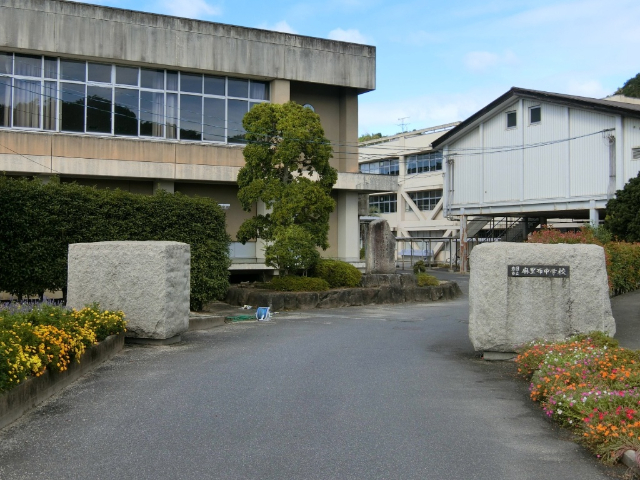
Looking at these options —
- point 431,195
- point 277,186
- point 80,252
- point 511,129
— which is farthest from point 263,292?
point 431,195

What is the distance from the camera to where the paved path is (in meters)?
5.62

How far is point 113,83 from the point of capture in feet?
79.7

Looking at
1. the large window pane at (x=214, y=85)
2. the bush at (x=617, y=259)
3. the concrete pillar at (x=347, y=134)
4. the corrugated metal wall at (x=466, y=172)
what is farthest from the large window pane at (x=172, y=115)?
the corrugated metal wall at (x=466, y=172)

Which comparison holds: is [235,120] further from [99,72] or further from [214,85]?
[99,72]

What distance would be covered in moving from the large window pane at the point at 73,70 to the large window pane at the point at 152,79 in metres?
2.04

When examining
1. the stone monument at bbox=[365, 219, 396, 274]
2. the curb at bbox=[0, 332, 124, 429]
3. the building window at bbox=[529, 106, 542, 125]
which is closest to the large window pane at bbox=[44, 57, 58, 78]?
the stone monument at bbox=[365, 219, 396, 274]

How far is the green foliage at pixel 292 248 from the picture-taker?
1950 centimetres

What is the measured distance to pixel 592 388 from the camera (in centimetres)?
710

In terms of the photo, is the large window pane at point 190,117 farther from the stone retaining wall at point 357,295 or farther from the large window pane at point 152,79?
the stone retaining wall at point 357,295

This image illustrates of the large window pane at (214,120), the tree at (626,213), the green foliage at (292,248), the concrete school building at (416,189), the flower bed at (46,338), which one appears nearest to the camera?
the flower bed at (46,338)

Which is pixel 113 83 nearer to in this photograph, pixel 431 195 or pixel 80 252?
pixel 80 252

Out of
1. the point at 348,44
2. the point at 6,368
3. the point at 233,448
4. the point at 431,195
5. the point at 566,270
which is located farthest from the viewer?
the point at 431,195

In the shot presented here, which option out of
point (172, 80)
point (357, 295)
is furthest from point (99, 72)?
point (357, 295)

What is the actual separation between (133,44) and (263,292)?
35.5ft
